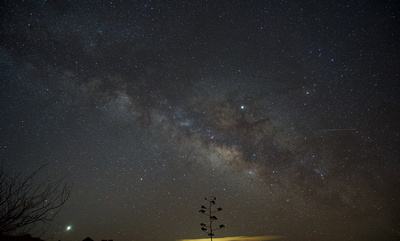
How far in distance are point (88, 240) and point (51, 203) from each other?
1239cm

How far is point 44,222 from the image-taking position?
3596 millimetres

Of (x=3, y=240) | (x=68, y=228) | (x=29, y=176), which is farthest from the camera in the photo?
(x=68, y=228)

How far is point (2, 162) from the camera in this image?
3.74 meters

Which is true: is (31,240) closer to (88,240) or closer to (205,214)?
(88,240)

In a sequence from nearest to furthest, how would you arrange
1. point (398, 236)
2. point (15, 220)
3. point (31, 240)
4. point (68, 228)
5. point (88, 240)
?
1. point (15, 220)
2. point (68, 228)
3. point (31, 240)
4. point (88, 240)
5. point (398, 236)

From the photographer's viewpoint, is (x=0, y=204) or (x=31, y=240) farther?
(x=31, y=240)

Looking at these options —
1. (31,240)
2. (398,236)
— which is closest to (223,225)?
(31,240)

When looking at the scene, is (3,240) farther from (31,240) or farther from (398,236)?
(398,236)

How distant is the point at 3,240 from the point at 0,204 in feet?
4.12

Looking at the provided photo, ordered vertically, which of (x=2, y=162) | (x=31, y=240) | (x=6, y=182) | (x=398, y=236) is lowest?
(x=398, y=236)

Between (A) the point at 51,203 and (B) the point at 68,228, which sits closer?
(A) the point at 51,203

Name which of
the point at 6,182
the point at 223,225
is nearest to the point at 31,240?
the point at 6,182

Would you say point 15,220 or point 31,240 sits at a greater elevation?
point 15,220

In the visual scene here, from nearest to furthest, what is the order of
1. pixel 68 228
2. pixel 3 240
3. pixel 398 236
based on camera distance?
pixel 3 240
pixel 68 228
pixel 398 236
